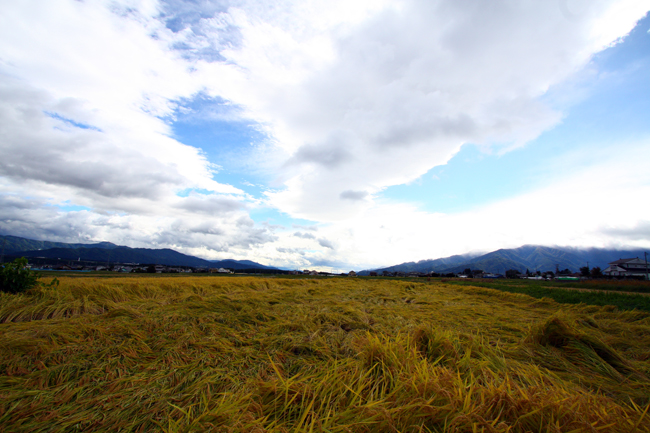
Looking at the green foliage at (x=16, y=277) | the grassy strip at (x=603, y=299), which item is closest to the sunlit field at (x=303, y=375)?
the green foliage at (x=16, y=277)

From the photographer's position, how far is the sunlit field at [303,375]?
1.86 meters

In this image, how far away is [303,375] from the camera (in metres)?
2.75

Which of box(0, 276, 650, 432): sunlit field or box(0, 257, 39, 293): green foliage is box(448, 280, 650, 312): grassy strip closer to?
box(0, 276, 650, 432): sunlit field

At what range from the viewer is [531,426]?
5.78 feet

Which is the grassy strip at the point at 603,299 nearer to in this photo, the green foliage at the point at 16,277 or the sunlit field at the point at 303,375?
the sunlit field at the point at 303,375

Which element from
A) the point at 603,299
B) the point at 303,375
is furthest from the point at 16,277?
the point at 603,299

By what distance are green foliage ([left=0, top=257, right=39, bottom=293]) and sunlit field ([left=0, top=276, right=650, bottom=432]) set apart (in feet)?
2.28

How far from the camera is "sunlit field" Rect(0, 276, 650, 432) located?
1.86 metres

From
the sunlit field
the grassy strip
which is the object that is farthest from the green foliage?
the grassy strip

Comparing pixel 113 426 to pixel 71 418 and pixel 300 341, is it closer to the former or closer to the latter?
pixel 71 418

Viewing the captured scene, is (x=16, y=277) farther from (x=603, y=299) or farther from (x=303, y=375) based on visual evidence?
(x=603, y=299)

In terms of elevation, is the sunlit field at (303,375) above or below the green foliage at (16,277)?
below

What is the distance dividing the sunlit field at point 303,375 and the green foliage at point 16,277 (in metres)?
0.70

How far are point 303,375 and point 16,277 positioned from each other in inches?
276
